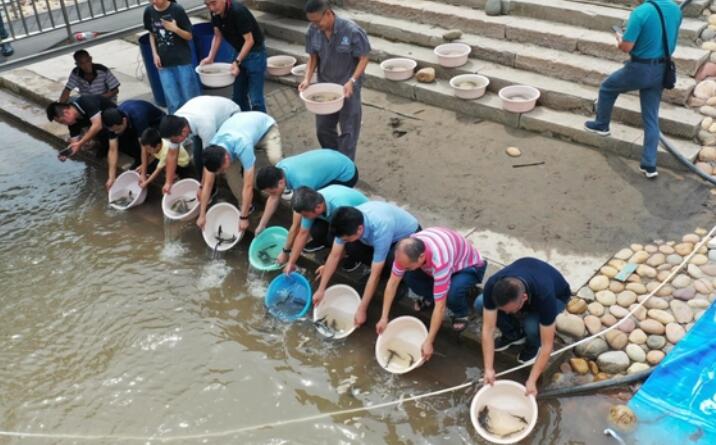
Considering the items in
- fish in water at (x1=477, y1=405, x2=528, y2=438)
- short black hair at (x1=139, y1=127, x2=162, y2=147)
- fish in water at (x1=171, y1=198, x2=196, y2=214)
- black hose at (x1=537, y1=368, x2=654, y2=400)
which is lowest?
fish in water at (x1=477, y1=405, x2=528, y2=438)

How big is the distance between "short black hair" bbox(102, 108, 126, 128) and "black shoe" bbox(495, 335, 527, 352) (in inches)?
182

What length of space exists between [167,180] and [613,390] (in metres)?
4.61

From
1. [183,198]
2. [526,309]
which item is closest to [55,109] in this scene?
[183,198]

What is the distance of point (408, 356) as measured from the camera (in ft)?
15.6

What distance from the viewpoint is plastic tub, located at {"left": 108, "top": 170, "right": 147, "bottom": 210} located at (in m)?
6.93

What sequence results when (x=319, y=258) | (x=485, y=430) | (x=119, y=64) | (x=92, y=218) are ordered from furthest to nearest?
1. (x=119, y=64)
2. (x=92, y=218)
3. (x=319, y=258)
4. (x=485, y=430)

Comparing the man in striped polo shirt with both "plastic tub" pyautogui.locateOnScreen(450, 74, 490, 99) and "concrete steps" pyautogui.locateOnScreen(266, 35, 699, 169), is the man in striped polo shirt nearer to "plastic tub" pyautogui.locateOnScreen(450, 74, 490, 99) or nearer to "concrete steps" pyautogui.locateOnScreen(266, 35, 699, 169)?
"concrete steps" pyautogui.locateOnScreen(266, 35, 699, 169)

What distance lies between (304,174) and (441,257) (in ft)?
5.30

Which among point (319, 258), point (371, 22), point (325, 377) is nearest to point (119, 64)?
point (371, 22)

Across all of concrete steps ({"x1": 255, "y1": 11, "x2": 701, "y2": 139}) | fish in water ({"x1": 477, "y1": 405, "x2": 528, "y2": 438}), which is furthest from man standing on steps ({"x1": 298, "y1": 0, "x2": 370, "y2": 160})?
fish in water ({"x1": 477, "y1": 405, "x2": 528, "y2": 438})

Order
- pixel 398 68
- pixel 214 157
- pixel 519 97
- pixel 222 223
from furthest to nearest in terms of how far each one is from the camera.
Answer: pixel 398 68 → pixel 519 97 → pixel 222 223 → pixel 214 157

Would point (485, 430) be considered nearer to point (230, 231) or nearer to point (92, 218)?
point (230, 231)

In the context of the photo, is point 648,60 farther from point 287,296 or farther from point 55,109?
point 55,109

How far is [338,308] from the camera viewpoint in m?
5.25
